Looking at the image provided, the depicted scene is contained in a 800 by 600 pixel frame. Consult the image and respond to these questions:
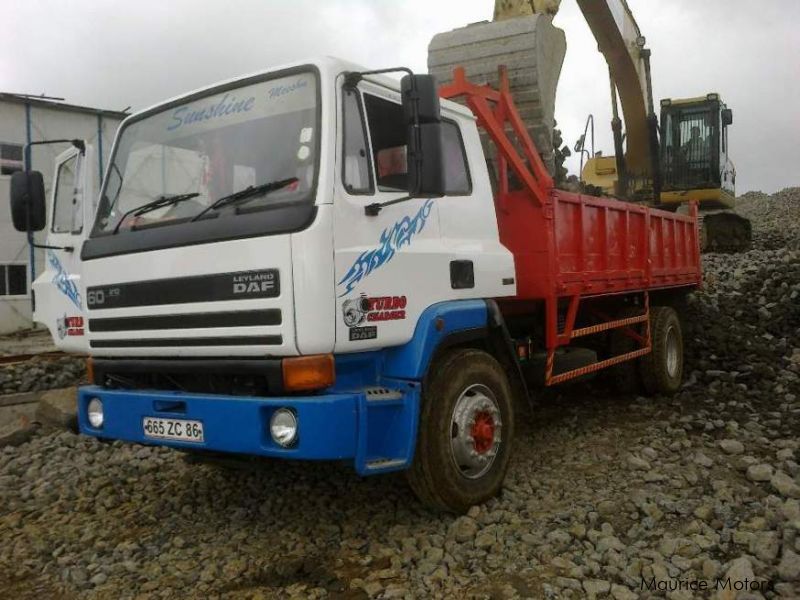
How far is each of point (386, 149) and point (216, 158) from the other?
0.88 meters

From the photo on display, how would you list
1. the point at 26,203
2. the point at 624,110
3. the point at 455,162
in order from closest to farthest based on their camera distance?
the point at 455,162 → the point at 26,203 → the point at 624,110

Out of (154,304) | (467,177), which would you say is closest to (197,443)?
(154,304)

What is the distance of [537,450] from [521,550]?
5.86ft

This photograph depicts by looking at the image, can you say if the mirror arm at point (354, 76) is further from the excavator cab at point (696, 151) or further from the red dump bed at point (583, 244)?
the excavator cab at point (696, 151)

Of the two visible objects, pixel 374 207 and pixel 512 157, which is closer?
pixel 374 207

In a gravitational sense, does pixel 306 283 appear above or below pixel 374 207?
below

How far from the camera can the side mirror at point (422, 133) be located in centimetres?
334

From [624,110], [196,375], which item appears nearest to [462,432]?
[196,375]

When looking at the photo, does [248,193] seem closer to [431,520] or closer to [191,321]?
[191,321]

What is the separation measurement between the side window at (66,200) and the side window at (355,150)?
135 inches

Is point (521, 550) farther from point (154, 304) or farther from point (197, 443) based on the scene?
point (154, 304)

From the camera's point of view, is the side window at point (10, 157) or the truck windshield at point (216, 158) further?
the side window at point (10, 157)

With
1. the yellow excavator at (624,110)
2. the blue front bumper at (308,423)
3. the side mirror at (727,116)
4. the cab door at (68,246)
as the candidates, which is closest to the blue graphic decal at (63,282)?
the cab door at (68,246)

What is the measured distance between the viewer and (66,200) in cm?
628
